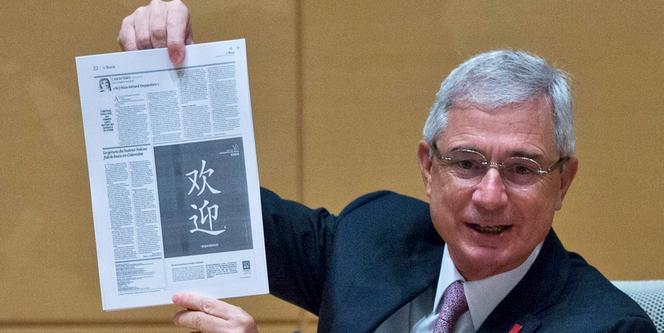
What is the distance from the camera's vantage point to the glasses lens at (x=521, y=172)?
5.58ft

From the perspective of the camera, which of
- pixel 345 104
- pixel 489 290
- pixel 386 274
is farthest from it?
pixel 345 104

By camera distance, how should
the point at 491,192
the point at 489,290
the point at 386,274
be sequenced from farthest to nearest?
the point at 386,274, the point at 489,290, the point at 491,192

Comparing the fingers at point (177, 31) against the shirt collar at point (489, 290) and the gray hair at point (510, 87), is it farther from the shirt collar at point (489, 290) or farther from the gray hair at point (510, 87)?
the shirt collar at point (489, 290)

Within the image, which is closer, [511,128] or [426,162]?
[511,128]

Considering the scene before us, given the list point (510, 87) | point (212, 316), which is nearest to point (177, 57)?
point (212, 316)

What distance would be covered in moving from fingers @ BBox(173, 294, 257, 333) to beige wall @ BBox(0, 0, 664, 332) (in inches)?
34.7

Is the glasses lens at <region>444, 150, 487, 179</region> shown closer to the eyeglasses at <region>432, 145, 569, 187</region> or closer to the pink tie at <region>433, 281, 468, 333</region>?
the eyeglasses at <region>432, 145, 569, 187</region>

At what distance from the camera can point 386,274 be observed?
6.32 ft

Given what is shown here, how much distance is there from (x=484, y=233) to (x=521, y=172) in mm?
128

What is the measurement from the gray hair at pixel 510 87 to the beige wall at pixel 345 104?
747 millimetres

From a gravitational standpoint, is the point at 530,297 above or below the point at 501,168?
below

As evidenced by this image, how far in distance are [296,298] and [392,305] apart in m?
0.29

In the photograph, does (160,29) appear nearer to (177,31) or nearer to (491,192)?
(177,31)

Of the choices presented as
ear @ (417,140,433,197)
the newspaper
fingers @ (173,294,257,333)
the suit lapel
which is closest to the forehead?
ear @ (417,140,433,197)
